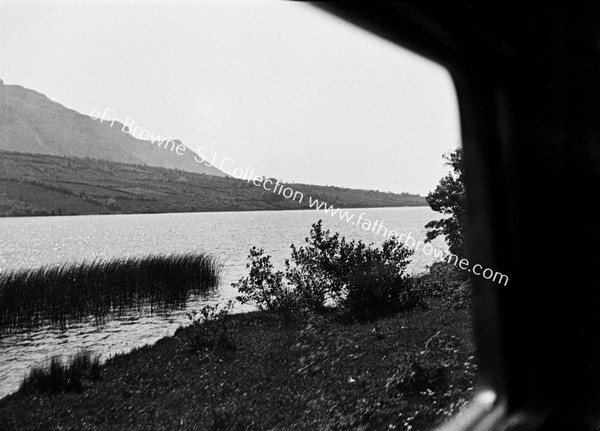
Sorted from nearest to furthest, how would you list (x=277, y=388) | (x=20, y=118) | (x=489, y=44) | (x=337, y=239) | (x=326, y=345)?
(x=489, y=44) < (x=277, y=388) < (x=20, y=118) < (x=326, y=345) < (x=337, y=239)

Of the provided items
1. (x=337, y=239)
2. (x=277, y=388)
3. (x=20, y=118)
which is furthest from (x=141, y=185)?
(x=277, y=388)

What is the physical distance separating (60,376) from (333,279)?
457cm

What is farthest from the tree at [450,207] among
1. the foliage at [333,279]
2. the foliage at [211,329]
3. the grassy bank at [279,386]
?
the foliage at [211,329]

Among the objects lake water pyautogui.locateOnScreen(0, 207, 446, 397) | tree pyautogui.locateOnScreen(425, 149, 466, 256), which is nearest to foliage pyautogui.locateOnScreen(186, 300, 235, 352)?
lake water pyautogui.locateOnScreen(0, 207, 446, 397)

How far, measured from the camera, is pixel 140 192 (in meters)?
13.1

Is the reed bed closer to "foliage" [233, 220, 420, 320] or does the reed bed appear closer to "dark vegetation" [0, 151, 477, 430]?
"dark vegetation" [0, 151, 477, 430]

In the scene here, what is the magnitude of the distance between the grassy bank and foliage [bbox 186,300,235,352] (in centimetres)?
8

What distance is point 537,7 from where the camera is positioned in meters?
1.65

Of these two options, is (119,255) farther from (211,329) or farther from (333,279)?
(333,279)

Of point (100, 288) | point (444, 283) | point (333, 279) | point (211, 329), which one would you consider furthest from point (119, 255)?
point (444, 283)

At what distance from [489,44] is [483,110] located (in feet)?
0.96

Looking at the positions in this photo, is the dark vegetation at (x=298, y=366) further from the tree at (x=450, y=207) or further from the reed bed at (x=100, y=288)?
the reed bed at (x=100, y=288)

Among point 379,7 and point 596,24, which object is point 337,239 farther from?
point 379,7

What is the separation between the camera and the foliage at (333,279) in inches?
245
